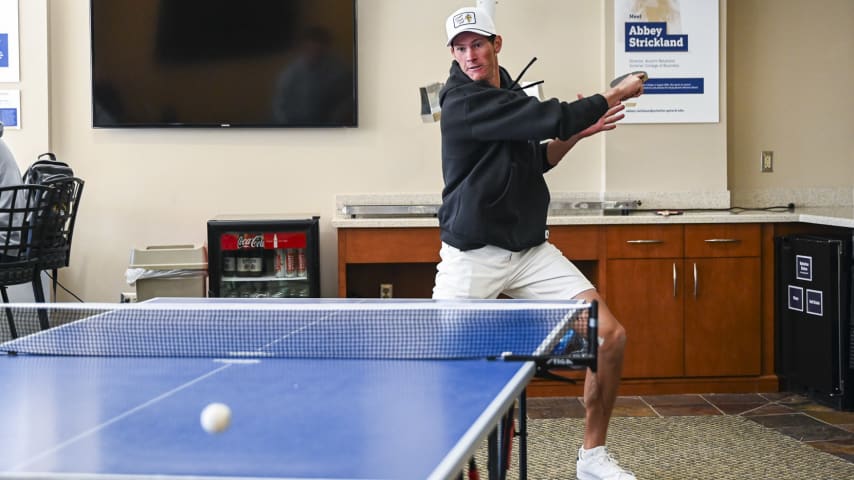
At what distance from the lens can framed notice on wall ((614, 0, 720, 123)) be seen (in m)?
5.58

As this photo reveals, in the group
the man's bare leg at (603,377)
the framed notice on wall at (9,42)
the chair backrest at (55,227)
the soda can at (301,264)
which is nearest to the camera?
the man's bare leg at (603,377)

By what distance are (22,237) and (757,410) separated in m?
3.38

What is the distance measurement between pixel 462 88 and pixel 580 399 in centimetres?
226

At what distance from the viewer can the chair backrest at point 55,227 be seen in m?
4.21

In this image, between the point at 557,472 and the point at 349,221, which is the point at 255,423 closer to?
the point at 557,472

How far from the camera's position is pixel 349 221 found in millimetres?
5105

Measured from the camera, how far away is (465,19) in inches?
133

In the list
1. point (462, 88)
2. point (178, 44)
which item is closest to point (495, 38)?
point (462, 88)

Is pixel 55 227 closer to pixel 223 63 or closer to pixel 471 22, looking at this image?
pixel 223 63

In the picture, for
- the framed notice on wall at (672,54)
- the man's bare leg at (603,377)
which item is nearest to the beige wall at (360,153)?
the framed notice on wall at (672,54)

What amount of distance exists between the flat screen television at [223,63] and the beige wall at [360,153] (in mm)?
108

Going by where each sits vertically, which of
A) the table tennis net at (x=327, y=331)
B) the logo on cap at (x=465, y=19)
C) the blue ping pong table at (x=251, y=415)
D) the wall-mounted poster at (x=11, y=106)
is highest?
the logo on cap at (x=465, y=19)

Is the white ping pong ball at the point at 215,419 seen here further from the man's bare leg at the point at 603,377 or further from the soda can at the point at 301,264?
the soda can at the point at 301,264

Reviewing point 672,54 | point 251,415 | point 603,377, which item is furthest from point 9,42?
point 251,415
